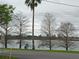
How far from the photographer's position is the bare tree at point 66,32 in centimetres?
7581

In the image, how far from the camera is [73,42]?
78500 millimetres

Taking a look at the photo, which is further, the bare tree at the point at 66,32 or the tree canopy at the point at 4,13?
the bare tree at the point at 66,32

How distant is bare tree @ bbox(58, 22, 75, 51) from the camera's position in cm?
7581

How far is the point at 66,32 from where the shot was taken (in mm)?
76000

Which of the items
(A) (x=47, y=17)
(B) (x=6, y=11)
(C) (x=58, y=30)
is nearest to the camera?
(B) (x=6, y=11)

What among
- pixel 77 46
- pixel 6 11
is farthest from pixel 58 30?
pixel 6 11

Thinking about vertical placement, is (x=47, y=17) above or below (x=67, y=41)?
above

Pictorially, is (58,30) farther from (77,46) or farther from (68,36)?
(77,46)

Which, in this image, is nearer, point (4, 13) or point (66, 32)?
point (4, 13)

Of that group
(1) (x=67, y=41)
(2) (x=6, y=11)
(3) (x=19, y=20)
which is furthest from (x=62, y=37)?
(2) (x=6, y=11)

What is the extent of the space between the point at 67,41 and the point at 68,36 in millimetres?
1592

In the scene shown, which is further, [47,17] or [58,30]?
[58,30]

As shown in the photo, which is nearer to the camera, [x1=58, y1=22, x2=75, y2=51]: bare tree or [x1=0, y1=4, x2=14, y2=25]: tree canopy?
[x1=0, y1=4, x2=14, y2=25]: tree canopy

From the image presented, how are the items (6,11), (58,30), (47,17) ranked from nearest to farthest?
(6,11) → (47,17) → (58,30)
